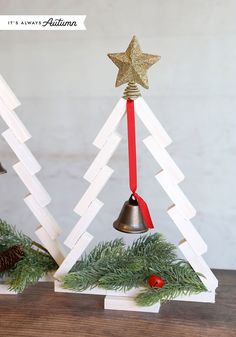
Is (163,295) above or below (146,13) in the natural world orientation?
below

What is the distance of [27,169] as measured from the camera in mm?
833

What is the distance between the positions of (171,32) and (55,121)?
0.48m

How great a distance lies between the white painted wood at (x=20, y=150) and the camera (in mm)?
814

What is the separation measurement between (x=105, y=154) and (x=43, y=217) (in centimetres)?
21

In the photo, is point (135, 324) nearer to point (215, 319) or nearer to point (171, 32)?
point (215, 319)

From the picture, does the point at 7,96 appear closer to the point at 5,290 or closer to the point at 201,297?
the point at 5,290

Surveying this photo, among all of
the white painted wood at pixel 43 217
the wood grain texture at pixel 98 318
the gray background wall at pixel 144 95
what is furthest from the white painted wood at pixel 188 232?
the gray background wall at pixel 144 95

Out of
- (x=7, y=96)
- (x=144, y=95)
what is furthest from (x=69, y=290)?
(x=144, y=95)

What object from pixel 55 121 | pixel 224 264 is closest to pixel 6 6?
pixel 55 121

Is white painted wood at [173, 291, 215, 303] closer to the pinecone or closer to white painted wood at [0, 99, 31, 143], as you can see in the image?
the pinecone

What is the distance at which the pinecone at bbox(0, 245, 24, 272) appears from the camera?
86 centimetres

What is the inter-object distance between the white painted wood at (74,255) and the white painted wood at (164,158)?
209 millimetres

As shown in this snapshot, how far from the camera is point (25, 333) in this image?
71cm

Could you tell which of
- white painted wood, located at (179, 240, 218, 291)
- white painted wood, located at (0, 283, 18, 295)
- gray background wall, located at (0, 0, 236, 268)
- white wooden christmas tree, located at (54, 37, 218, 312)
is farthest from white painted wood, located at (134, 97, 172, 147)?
gray background wall, located at (0, 0, 236, 268)
